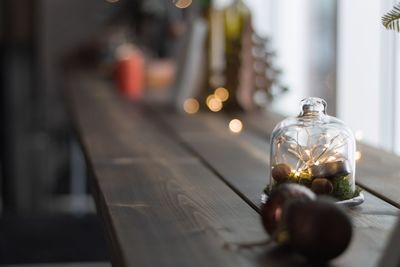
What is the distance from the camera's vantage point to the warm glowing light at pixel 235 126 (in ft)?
8.55

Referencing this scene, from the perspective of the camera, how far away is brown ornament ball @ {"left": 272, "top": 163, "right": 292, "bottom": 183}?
143 cm

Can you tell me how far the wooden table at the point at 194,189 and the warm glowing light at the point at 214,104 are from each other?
100 mm

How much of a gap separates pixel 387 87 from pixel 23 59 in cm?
412

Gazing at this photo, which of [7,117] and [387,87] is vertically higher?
[387,87]

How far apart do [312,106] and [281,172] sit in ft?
0.43

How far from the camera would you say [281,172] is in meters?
1.43

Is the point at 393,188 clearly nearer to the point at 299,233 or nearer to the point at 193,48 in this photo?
the point at 299,233

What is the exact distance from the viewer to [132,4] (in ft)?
18.2

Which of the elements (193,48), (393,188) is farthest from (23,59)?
(393,188)

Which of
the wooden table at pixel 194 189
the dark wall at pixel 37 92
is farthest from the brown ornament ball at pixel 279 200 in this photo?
the dark wall at pixel 37 92

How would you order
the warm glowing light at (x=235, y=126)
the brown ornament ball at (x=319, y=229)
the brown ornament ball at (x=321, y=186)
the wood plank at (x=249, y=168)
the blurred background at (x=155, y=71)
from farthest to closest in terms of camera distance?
the blurred background at (x=155, y=71)
the warm glowing light at (x=235, y=126)
the brown ornament ball at (x=321, y=186)
the wood plank at (x=249, y=168)
the brown ornament ball at (x=319, y=229)

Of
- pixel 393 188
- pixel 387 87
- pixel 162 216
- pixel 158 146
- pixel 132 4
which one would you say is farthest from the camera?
pixel 132 4

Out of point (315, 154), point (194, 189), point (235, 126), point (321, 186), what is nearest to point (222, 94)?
point (235, 126)

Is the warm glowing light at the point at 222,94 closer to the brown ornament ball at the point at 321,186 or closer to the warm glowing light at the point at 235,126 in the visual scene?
the warm glowing light at the point at 235,126
